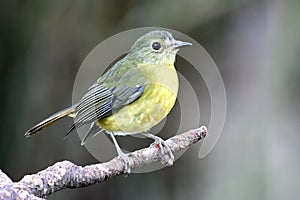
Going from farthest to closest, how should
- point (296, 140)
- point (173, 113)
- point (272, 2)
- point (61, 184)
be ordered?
point (173, 113) → point (272, 2) → point (296, 140) → point (61, 184)

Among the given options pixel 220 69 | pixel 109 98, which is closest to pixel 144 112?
pixel 109 98

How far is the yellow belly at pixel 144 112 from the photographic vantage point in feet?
6.77

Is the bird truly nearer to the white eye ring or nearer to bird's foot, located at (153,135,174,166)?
the white eye ring

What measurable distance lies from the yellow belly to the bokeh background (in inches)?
53.8

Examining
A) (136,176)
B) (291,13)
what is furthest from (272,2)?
(136,176)

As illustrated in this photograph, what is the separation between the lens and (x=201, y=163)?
3828mm

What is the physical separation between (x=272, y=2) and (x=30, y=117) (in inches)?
67.3

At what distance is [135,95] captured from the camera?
227 cm

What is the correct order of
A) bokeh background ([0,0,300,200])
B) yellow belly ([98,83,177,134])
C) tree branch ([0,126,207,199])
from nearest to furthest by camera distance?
1. tree branch ([0,126,207,199])
2. yellow belly ([98,83,177,134])
3. bokeh background ([0,0,300,200])

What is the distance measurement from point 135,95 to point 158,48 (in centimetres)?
20

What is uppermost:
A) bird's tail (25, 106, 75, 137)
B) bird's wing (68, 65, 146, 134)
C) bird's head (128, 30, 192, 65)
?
bird's head (128, 30, 192, 65)

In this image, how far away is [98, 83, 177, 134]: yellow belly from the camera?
2064 millimetres

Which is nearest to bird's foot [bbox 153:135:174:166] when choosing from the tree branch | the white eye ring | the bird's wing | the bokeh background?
the tree branch

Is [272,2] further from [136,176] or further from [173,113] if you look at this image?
[136,176]
